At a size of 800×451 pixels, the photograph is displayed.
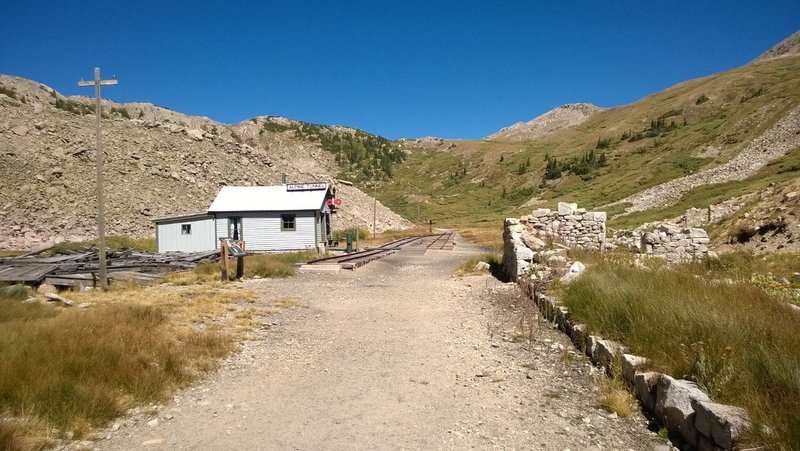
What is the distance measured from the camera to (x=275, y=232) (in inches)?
1208

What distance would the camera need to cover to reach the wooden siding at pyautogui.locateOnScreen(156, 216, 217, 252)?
29781mm

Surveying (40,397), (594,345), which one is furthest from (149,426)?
(594,345)

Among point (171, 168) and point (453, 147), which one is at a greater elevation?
point (453, 147)

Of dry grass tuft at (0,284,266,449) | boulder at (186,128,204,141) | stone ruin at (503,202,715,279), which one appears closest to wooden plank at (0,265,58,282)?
dry grass tuft at (0,284,266,449)

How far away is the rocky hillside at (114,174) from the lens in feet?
108

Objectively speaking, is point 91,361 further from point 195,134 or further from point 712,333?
point 195,134

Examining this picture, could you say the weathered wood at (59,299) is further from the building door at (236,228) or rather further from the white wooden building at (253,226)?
the building door at (236,228)

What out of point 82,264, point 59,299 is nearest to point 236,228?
point 82,264

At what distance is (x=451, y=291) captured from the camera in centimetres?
1481

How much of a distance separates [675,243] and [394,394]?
13.9 m

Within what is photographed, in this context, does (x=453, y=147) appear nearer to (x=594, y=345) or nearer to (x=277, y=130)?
(x=277, y=130)

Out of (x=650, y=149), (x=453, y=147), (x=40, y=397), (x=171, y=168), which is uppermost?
(x=453, y=147)

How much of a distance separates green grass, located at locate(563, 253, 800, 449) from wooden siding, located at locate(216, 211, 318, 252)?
922 inches

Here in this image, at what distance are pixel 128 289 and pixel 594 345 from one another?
14906 mm
